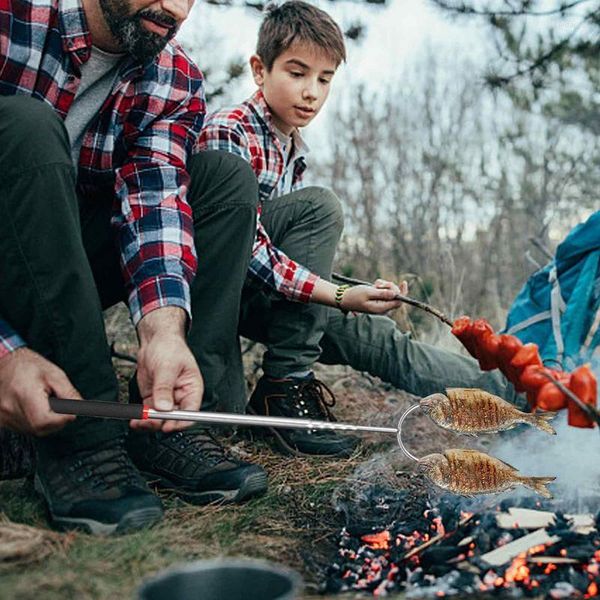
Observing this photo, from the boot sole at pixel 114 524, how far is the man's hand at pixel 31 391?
0.83 feet

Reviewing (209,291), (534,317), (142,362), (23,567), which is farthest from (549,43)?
(23,567)

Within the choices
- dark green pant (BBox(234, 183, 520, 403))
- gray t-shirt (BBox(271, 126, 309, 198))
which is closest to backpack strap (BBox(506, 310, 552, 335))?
dark green pant (BBox(234, 183, 520, 403))

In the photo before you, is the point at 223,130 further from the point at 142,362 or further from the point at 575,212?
the point at 575,212

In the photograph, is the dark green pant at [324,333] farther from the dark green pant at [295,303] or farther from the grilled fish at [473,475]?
the grilled fish at [473,475]

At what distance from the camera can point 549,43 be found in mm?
5801

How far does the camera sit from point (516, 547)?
1.92 metres

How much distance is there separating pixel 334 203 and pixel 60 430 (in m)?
1.79

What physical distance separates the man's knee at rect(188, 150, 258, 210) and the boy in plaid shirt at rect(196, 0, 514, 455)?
0.45m

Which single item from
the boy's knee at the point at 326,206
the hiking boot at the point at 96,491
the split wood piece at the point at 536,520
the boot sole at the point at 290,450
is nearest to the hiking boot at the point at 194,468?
the hiking boot at the point at 96,491

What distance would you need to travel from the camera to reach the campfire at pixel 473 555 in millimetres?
1742

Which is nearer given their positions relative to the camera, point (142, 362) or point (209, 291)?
point (142, 362)

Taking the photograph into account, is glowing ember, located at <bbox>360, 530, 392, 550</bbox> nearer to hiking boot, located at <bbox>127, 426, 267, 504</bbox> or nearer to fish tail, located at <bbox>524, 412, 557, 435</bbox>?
hiking boot, located at <bbox>127, 426, 267, 504</bbox>

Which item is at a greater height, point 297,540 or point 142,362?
point 142,362

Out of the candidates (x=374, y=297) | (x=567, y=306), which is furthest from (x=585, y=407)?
(x=567, y=306)
